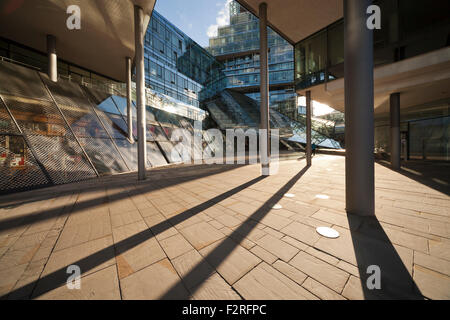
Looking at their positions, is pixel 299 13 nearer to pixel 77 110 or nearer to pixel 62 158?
pixel 77 110

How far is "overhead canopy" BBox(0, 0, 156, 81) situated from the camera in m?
8.31

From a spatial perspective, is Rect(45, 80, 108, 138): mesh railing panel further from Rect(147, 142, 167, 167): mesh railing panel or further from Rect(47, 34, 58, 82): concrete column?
Rect(147, 142, 167, 167): mesh railing panel

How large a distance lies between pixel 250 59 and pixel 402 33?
42.5m

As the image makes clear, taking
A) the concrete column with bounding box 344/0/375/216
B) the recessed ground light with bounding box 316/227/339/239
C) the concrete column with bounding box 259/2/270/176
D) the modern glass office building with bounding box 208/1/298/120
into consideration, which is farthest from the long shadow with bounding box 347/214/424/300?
the modern glass office building with bounding box 208/1/298/120

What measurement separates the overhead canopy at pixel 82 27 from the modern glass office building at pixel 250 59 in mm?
32866

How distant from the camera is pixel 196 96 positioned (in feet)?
109

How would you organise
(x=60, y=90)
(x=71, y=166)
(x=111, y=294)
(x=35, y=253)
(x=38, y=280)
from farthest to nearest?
1. (x=60, y=90)
2. (x=71, y=166)
3. (x=35, y=253)
4. (x=38, y=280)
5. (x=111, y=294)

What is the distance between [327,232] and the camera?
2.70 m

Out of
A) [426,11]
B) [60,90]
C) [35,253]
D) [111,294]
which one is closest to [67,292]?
[111,294]

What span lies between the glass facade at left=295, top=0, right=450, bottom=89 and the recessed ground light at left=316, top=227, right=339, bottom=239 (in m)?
11.5

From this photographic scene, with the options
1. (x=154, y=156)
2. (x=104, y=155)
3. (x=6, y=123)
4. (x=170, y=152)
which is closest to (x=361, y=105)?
(x=104, y=155)
